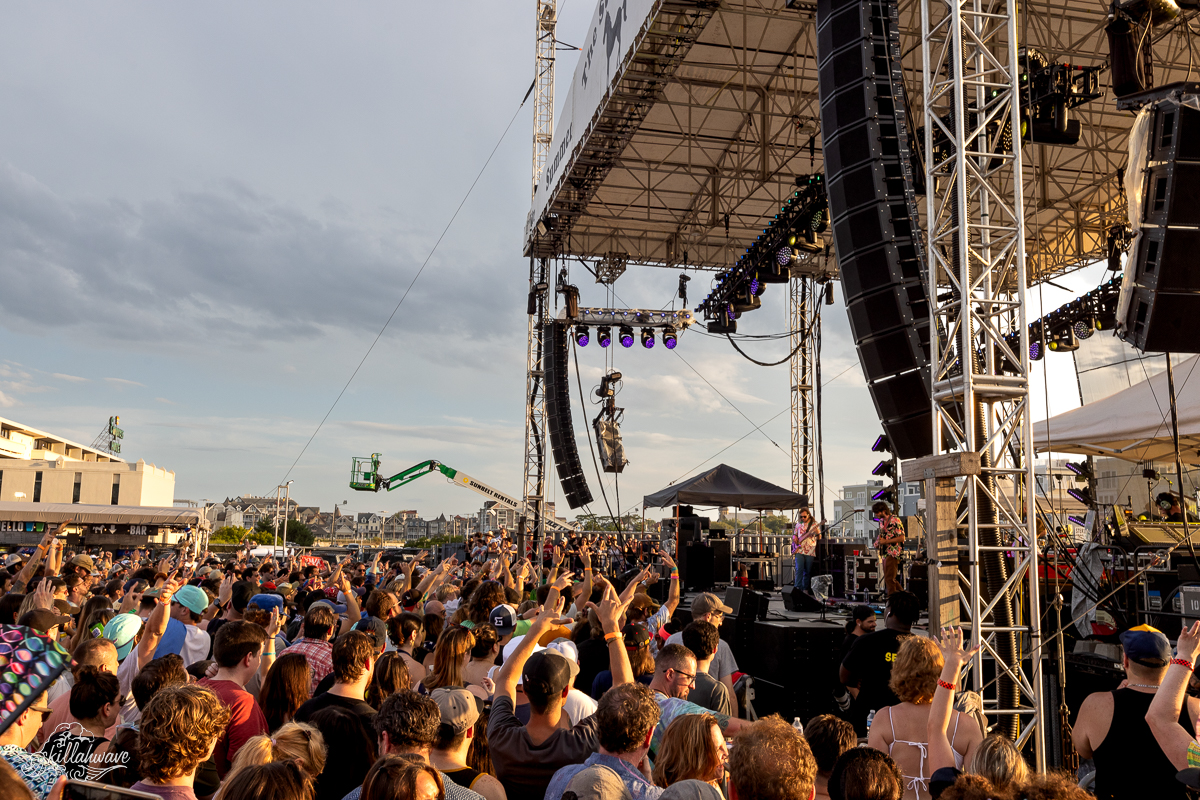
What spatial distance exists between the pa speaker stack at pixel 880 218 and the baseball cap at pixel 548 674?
392 centimetres

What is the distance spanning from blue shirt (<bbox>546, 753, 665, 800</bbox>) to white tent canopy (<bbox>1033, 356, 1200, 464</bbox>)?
8597 mm

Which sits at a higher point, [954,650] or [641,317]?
[641,317]

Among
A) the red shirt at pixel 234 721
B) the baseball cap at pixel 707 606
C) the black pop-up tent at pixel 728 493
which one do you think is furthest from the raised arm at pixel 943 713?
the black pop-up tent at pixel 728 493

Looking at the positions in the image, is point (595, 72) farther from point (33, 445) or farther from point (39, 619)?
point (33, 445)

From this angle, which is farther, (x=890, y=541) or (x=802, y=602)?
(x=890, y=541)

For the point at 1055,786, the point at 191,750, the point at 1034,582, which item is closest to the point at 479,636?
the point at 191,750

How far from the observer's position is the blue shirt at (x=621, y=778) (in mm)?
2518

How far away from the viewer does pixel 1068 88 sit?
8.77 m

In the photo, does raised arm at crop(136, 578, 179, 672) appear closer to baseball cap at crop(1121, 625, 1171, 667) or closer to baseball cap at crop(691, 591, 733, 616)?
baseball cap at crop(691, 591, 733, 616)

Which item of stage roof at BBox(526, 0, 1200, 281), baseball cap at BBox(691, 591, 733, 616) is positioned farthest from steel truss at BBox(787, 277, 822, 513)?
baseball cap at BBox(691, 591, 733, 616)

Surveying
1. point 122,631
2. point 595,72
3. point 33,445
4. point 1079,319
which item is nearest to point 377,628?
point 122,631

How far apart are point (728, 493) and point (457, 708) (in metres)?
12.7

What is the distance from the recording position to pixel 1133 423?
10.7m

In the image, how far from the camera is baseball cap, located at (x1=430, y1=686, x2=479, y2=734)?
278 centimetres
